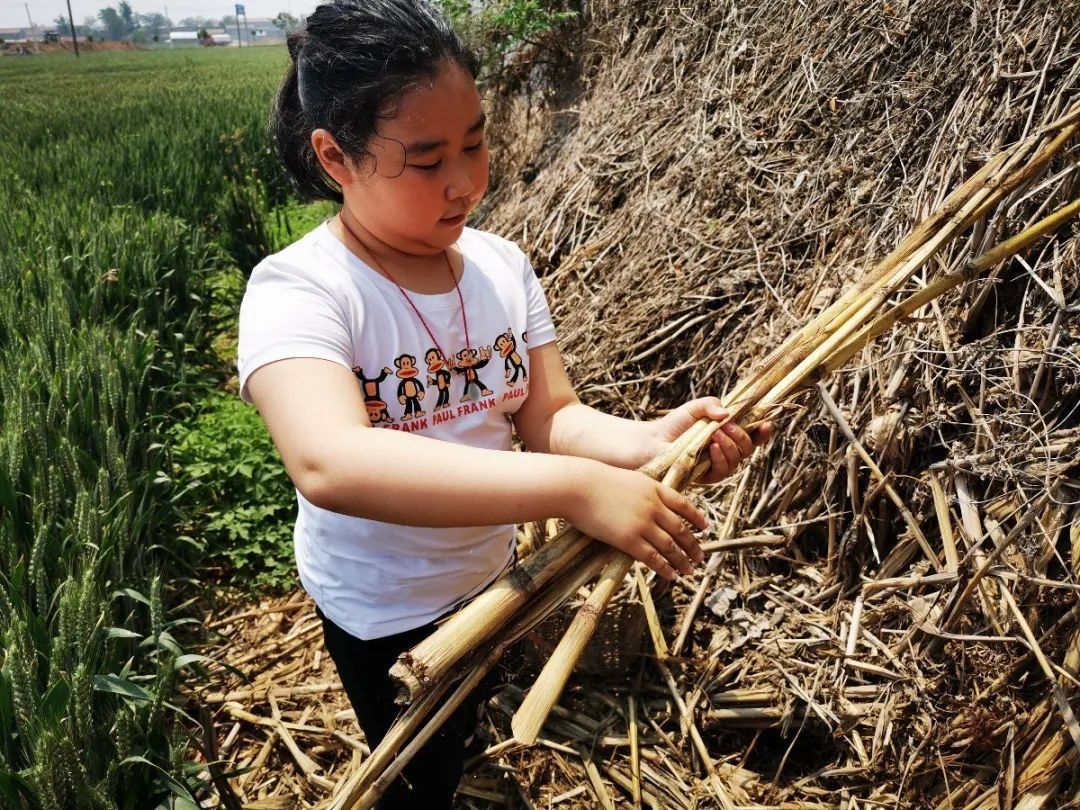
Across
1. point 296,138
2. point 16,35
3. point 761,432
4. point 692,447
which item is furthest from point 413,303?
point 16,35

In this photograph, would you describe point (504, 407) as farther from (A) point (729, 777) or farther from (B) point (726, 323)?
(B) point (726, 323)

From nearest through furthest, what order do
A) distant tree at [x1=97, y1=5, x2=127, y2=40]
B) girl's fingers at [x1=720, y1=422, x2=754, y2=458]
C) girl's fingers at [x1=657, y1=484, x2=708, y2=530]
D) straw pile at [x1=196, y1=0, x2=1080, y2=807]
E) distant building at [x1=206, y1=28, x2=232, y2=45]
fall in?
girl's fingers at [x1=657, y1=484, x2=708, y2=530], girl's fingers at [x1=720, y1=422, x2=754, y2=458], straw pile at [x1=196, y1=0, x2=1080, y2=807], distant tree at [x1=97, y1=5, x2=127, y2=40], distant building at [x1=206, y1=28, x2=232, y2=45]

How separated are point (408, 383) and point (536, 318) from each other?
29 cm

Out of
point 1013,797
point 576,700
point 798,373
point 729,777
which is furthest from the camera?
point 576,700

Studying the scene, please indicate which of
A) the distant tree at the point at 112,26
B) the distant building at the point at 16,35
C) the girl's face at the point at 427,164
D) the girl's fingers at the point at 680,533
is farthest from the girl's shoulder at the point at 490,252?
the distant tree at the point at 112,26

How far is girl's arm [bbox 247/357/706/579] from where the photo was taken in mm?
940

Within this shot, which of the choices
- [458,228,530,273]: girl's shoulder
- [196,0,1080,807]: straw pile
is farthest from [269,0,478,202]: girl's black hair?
[196,0,1080,807]: straw pile

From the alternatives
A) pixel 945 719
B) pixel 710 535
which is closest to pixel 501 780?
pixel 710 535

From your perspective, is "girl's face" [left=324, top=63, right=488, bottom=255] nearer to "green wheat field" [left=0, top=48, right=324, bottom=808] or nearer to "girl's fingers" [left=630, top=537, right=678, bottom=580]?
"girl's fingers" [left=630, top=537, right=678, bottom=580]

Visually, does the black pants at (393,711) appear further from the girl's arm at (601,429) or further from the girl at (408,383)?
the girl's arm at (601,429)

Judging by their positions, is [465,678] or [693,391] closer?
[465,678]

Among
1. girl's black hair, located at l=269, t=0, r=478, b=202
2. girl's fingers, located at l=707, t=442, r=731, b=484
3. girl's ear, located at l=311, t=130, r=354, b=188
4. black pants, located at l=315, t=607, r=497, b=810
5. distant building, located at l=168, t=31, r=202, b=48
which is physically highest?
distant building, located at l=168, t=31, r=202, b=48

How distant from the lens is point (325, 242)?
3.93 ft

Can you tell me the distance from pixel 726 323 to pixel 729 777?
4.41 feet
